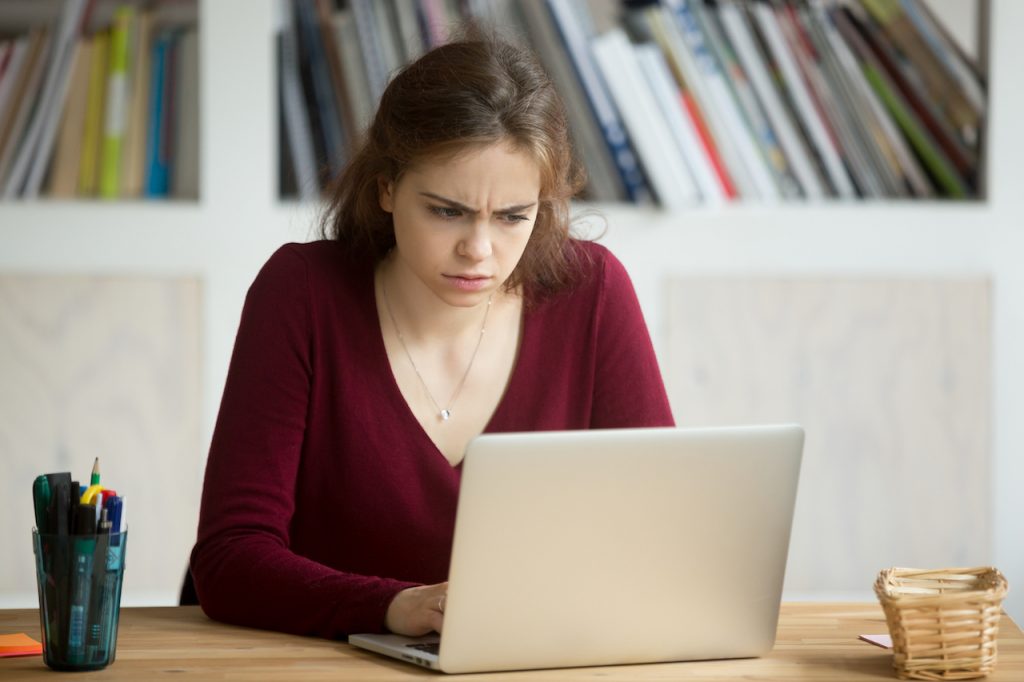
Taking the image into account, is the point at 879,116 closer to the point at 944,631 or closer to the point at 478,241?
the point at 478,241

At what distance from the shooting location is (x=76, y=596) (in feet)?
3.95

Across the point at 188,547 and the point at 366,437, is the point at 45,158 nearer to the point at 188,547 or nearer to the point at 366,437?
the point at 188,547

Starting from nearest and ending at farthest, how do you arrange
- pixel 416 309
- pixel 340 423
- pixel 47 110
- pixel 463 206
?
pixel 463 206 < pixel 340 423 < pixel 416 309 < pixel 47 110

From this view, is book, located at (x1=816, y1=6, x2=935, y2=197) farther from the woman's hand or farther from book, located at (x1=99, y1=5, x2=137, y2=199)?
the woman's hand

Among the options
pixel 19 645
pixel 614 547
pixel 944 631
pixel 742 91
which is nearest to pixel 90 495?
pixel 19 645

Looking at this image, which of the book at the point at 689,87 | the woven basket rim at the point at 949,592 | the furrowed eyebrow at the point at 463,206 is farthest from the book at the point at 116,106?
the woven basket rim at the point at 949,592

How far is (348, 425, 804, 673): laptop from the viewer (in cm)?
116

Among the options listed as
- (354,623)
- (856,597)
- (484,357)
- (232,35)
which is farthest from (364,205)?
(856,597)

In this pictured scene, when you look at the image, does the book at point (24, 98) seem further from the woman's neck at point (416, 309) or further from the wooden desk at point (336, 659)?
the wooden desk at point (336, 659)

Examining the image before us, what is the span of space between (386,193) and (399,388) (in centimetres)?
24

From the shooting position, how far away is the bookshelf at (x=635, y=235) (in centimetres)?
255

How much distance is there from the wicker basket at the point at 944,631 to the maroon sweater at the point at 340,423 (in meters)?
0.51

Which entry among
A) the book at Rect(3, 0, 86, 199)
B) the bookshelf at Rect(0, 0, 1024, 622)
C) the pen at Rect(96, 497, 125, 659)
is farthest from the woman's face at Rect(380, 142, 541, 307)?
the book at Rect(3, 0, 86, 199)

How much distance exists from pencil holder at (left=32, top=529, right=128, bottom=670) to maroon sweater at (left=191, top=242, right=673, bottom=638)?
0.22 meters
